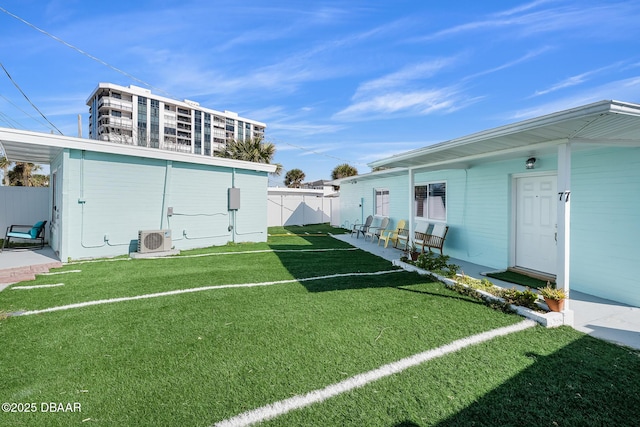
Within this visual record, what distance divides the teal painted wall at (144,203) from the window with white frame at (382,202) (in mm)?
5299

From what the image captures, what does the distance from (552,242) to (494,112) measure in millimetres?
7139

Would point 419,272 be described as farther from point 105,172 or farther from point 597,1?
point 105,172

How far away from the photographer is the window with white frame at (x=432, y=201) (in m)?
8.55

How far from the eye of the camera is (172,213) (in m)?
8.94

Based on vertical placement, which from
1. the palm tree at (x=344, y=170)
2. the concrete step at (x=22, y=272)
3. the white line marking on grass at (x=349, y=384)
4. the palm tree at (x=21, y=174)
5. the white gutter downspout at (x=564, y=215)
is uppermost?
the palm tree at (x=344, y=170)

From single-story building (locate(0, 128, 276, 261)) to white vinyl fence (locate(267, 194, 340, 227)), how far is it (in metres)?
6.53

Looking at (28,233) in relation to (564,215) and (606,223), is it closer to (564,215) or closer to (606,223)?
(564,215)

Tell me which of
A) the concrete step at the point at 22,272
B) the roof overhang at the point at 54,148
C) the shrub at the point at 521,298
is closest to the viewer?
the shrub at the point at 521,298

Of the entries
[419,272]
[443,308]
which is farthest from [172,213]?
[443,308]

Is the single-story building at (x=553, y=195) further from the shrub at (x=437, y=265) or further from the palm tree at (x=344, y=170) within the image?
the palm tree at (x=344, y=170)

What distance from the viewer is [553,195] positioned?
18.5 ft

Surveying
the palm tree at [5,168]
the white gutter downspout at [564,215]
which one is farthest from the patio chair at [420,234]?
the palm tree at [5,168]

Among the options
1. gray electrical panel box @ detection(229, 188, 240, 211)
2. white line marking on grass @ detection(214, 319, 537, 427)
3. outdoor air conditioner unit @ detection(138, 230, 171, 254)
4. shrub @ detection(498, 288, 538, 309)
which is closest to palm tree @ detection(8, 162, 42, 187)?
outdoor air conditioner unit @ detection(138, 230, 171, 254)

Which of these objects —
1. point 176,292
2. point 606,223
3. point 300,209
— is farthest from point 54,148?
point 300,209
